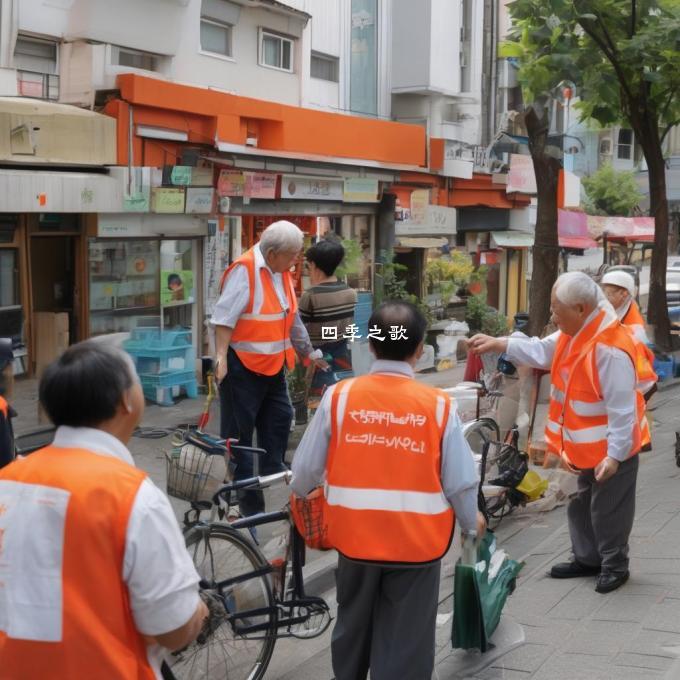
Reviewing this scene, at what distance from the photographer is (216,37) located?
1476cm

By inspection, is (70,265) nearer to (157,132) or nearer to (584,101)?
(157,132)

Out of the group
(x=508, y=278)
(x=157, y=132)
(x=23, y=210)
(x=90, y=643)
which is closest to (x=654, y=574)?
(x=90, y=643)

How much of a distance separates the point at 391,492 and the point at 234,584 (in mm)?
956

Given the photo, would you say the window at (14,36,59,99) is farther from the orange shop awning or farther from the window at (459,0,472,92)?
the window at (459,0,472,92)

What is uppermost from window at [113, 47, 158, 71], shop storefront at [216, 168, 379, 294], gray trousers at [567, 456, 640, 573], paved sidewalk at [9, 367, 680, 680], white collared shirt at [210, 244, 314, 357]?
window at [113, 47, 158, 71]

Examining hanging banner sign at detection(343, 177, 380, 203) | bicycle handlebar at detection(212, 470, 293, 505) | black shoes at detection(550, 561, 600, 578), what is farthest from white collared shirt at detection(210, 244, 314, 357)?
hanging banner sign at detection(343, 177, 380, 203)

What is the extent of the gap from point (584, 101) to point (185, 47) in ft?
18.9

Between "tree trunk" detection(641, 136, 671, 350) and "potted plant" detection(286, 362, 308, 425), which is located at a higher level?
"tree trunk" detection(641, 136, 671, 350)

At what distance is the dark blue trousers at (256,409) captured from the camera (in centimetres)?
645

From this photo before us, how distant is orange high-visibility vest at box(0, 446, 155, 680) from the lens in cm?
251

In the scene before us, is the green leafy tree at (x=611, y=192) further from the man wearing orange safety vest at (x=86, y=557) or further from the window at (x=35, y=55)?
the man wearing orange safety vest at (x=86, y=557)

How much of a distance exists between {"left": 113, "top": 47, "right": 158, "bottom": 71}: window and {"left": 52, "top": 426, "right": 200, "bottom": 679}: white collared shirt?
11.0 metres

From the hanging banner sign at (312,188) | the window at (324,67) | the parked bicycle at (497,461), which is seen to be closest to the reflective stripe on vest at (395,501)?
the parked bicycle at (497,461)

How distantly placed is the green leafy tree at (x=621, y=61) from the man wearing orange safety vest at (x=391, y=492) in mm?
9366
